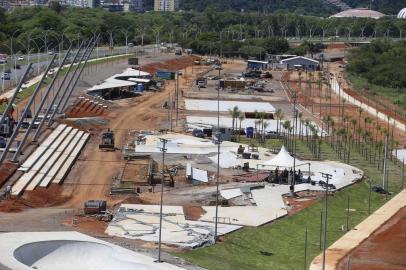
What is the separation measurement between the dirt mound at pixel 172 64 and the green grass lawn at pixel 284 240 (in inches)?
3124

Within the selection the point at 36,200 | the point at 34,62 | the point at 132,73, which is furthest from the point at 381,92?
the point at 36,200

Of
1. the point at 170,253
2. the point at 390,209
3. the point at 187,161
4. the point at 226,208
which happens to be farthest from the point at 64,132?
the point at 170,253

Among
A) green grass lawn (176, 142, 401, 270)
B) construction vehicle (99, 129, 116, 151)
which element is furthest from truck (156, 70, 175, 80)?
green grass lawn (176, 142, 401, 270)

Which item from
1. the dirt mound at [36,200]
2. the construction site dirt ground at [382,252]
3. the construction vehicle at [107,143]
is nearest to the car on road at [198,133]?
the construction vehicle at [107,143]

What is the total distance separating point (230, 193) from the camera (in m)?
53.9

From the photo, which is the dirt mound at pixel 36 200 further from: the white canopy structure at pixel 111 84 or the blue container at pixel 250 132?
the white canopy structure at pixel 111 84

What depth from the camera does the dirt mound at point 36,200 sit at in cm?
4699

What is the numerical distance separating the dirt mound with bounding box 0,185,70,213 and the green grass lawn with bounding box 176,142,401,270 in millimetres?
11025

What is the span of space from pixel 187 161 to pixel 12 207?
66.5 feet

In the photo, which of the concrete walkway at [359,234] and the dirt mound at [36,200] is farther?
the dirt mound at [36,200]

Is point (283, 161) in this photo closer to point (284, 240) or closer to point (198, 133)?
point (284, 240)

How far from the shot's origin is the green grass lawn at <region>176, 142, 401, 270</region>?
40.6 m

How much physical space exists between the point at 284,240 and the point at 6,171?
18.2m

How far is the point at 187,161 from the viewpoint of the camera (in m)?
65.0
